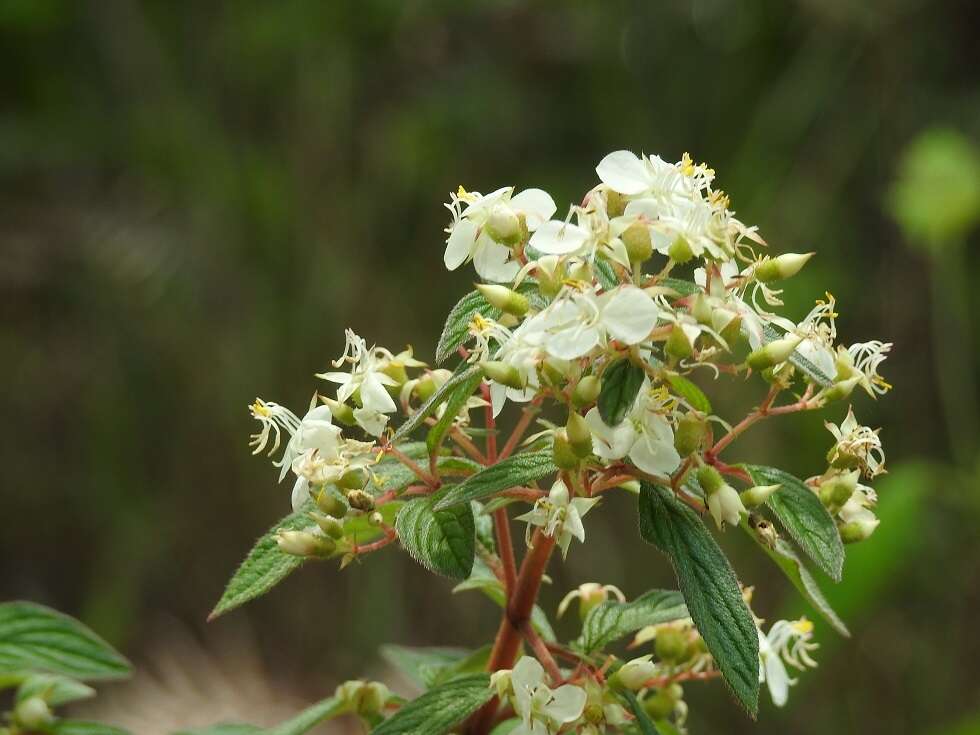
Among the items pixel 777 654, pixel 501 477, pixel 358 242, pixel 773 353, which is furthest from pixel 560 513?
pixel 358 242

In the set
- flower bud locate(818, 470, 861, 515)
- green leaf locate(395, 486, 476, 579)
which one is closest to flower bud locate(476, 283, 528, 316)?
green leaf locate(395, 486, 476, 579)

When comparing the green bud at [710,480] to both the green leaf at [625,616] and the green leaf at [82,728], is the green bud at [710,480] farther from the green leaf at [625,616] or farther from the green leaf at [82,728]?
the green leaf at [82,728]

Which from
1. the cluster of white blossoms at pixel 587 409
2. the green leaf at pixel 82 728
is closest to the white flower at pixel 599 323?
the cluster of white blossoms at pixel 587 409

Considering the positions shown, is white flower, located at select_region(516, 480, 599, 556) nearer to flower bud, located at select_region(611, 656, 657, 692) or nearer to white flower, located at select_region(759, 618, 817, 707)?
flower bud, located at select_region(611, 656, 657, 692)

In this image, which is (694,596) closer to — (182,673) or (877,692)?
(182,673)

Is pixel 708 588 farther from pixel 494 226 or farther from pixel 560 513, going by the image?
pixel 494 226

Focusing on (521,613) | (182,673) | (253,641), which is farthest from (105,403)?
(521,613)
